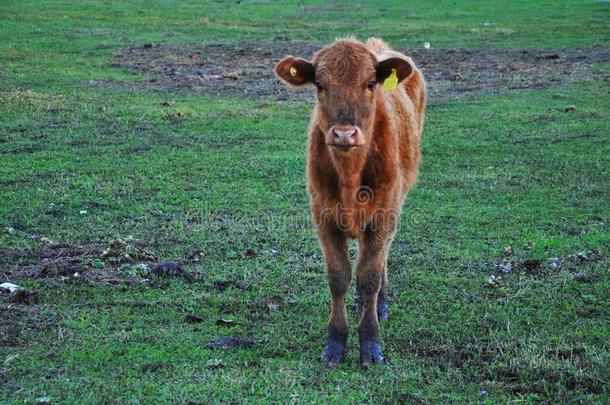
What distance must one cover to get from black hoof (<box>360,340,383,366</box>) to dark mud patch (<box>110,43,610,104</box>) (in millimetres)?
12439

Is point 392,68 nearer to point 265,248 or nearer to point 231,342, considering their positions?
point 231,342

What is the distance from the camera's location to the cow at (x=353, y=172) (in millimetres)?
6535

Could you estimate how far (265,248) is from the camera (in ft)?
31.2

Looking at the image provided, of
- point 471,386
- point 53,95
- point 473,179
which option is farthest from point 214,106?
point 471,386

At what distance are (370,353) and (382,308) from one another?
3.68 ft

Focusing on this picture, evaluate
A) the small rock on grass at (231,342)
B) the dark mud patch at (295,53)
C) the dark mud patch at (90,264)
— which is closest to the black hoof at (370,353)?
the small rock on grass at (231,342)

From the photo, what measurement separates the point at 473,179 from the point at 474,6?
26.0 meters

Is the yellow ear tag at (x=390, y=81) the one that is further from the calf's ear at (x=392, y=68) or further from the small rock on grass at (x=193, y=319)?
the small rock on grass at (x=193, y=319)

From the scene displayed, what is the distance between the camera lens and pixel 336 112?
21.0 feet

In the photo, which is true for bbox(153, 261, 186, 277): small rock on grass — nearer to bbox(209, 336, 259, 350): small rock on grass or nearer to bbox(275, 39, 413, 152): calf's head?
bbox(209, 336, 259, 350): small rock on grass

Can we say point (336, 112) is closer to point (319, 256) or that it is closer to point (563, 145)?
point (319, 256)


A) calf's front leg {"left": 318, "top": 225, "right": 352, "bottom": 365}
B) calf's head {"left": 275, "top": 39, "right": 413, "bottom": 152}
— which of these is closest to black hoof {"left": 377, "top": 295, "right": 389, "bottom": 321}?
calf's front leg {"left": 318, "top": 225, "right": 352, "bottom": 365}

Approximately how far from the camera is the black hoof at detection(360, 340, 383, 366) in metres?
6.51

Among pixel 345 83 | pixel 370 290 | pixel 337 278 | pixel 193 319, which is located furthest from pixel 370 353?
pixel 345 83
